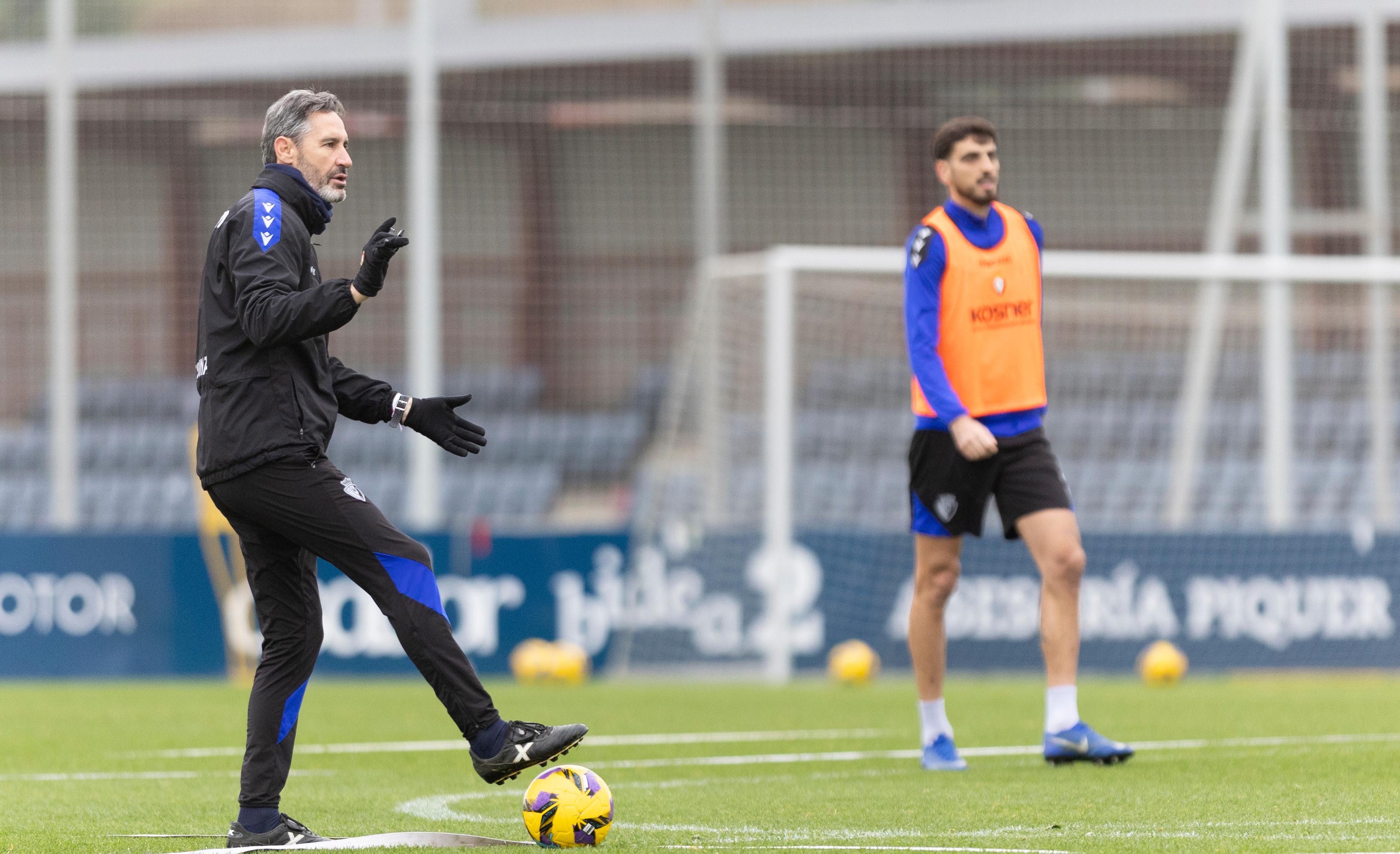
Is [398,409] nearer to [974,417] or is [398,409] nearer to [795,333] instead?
[974,417]

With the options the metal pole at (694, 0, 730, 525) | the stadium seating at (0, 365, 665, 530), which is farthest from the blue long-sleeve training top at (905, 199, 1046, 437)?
the stadium seating at (0, 365, 665, 530)

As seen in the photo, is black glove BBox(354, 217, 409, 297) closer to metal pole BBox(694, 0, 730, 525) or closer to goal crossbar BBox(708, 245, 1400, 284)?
goal crossbar BBox(708, 245, 1400, 284)

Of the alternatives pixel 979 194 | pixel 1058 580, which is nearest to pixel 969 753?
pixel 1058 580

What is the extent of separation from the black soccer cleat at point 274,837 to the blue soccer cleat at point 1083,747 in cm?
249

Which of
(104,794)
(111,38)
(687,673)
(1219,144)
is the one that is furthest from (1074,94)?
(104,794)

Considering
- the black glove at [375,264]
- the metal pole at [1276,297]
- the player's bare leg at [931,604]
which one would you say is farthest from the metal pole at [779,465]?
the black glove at [375,264]

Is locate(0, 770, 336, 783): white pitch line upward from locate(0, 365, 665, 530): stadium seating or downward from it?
downward

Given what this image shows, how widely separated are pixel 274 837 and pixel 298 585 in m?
0.59

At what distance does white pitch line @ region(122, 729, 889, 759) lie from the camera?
23.5ft

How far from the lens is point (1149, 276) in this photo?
12031 millimetres

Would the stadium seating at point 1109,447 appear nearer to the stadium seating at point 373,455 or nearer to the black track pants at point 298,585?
the stadium seating at point 373,455

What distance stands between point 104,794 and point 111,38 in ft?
39.0

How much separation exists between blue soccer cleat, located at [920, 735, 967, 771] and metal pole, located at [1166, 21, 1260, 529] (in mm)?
6369

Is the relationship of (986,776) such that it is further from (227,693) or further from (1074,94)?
(1074,94)
